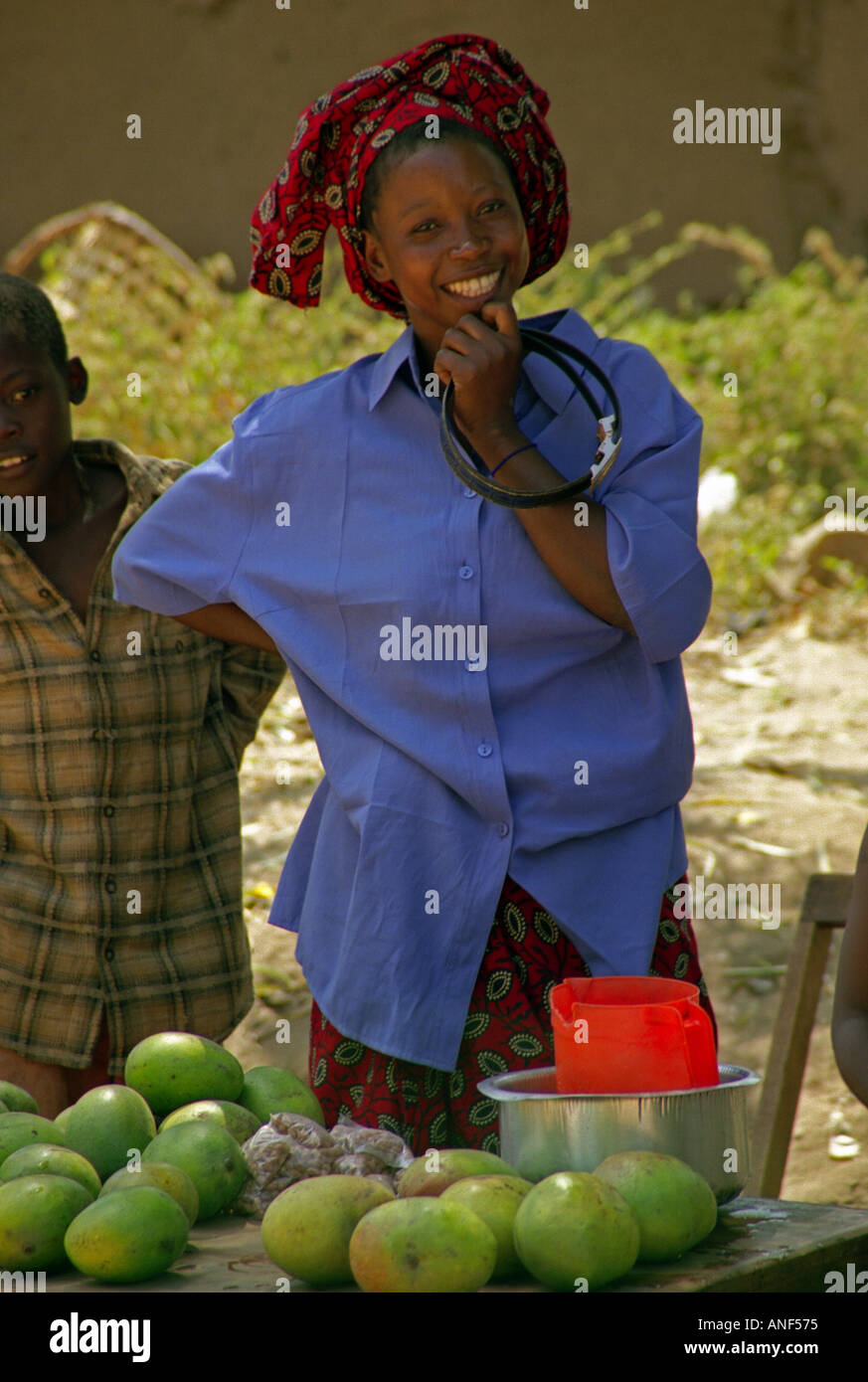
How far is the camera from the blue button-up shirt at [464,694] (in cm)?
186

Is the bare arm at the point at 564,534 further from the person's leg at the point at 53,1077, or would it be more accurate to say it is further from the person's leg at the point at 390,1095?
the person's leg at the point at 53,1077

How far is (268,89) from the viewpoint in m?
9.61

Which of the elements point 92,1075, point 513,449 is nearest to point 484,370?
point 513,449

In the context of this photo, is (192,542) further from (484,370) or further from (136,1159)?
(136,1159)

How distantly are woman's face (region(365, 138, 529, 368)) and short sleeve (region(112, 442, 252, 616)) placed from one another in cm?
34

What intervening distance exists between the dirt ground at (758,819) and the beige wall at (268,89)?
4.53m

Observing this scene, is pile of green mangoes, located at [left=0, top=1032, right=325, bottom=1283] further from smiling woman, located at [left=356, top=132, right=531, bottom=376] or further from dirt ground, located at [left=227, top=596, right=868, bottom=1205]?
dirt ground, located at [left=227, top=596, right=868, bottom=1205]

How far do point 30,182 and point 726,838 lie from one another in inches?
263

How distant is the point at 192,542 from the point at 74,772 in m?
0.54

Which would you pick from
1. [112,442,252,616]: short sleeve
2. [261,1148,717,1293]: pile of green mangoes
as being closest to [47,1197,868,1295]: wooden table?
[261,1148,717,1293]: pile of green mangoes

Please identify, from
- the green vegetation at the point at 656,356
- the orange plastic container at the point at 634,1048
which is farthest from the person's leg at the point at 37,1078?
the green vegetation at the point at 656,356

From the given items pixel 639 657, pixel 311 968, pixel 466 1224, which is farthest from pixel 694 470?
pixel 466 1224

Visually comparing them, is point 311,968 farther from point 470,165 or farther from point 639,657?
point 470,165

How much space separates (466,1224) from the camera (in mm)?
1225
